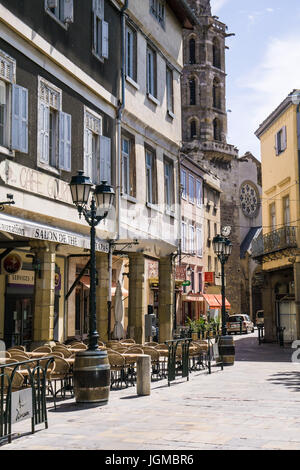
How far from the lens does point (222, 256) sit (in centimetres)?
2086

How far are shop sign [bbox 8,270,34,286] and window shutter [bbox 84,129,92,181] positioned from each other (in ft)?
13.4

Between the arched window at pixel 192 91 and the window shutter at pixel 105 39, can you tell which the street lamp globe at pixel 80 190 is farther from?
the arched window at pixel 192 91

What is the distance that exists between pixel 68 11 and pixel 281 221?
1907 cm

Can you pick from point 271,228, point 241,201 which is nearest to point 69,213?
point 271,228

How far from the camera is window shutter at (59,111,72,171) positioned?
612 inches

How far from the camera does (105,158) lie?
1802 cm

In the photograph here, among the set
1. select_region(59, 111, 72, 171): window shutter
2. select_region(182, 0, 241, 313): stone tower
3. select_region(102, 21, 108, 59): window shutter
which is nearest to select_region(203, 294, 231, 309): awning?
select_region(182, 0, 241, 313): stone tower

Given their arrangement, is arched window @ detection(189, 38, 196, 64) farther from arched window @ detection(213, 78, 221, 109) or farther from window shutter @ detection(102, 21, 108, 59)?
window shutter @ detection(102, 21, 108, 59)

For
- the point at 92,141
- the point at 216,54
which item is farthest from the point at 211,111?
the point at 92,141

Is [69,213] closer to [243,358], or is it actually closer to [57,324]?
[57,324]

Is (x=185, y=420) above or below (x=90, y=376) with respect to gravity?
below

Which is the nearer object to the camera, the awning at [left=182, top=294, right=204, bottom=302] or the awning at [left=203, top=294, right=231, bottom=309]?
the awning at [left=182, top=294, right=204, bottom=302]

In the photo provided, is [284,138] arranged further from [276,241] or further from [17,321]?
[17,321]

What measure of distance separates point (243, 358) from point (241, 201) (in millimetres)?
48216
